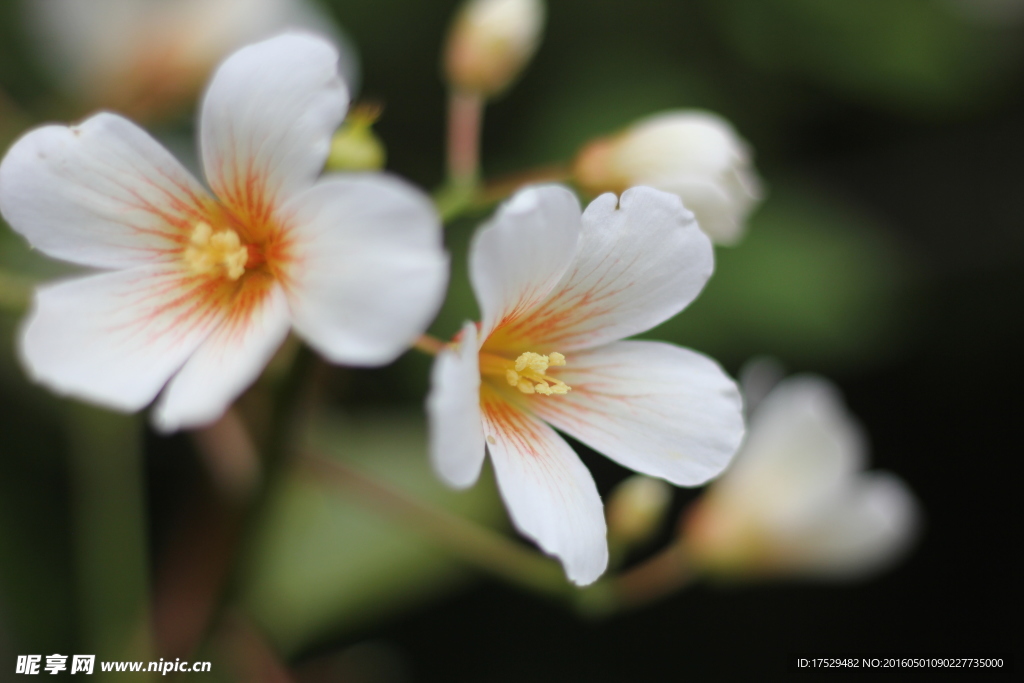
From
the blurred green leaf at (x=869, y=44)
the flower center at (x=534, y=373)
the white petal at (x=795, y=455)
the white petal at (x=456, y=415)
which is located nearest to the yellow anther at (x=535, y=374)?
the flower center at (x=534, y=373)

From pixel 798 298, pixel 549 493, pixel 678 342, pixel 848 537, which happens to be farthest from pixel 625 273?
pixel 798 298

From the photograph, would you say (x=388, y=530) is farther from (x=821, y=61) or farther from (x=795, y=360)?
(x=821, y=61)

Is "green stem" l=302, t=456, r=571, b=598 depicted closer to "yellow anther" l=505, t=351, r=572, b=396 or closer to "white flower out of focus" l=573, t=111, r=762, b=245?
"yellow anther" l=505, t=351, r=572, b=396

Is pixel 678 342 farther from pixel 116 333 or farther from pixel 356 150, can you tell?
pixel 116 333

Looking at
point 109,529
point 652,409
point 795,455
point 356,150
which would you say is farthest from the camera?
point 109,529

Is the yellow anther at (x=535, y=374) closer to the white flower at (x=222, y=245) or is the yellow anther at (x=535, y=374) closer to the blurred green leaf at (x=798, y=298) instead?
the white flower at (x=222, y=245)

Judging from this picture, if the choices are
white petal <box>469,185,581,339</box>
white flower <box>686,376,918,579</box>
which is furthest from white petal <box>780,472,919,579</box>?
white petal <box>469,185,581,339</box>

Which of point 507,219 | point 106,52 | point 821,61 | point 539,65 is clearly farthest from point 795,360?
point 106,52
